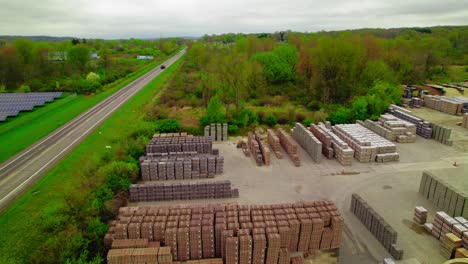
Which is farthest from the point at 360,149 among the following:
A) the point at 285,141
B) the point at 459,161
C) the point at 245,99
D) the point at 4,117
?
the point at 4,117

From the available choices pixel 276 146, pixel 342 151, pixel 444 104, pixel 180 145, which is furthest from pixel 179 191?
pixel 444 104

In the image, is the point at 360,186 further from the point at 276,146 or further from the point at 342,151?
the point at 276,146

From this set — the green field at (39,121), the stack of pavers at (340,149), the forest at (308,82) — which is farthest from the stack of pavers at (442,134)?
the green field at (39,121)

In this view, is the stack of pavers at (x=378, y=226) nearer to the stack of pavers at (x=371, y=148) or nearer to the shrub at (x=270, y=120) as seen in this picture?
the stack of pavers at (x=371, y=148)

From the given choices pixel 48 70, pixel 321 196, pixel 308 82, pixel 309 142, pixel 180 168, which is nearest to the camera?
pixel 321 196

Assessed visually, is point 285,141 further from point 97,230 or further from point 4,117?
point 4,117

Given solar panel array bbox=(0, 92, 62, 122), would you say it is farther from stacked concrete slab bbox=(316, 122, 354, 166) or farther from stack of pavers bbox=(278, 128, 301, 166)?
stacked concrete slab bbox=(316, 122, 354, 166)

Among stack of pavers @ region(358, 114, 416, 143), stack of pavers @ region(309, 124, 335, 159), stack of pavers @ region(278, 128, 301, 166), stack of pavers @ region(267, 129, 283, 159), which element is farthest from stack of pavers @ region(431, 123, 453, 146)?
stack of pavers @ region(267, 129, 283, 159)
